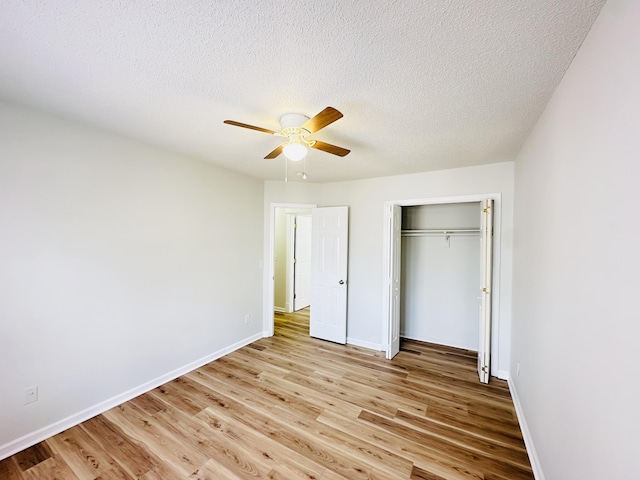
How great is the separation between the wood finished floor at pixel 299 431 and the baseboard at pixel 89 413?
0.05 meters

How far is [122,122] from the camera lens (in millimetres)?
2191

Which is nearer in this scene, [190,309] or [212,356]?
[190,309]

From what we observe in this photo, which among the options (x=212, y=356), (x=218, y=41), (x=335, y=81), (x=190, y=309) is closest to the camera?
(x=218, y=41)

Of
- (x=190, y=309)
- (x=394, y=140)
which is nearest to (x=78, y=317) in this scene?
(x=190, y=309)

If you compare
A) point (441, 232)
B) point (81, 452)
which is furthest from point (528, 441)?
point (81, 452)

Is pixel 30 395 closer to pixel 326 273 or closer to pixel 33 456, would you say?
pixel 33 456

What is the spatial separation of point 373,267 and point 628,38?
317 centimetres

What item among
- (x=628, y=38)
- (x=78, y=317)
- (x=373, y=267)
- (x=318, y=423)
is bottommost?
(x=318, y=423)

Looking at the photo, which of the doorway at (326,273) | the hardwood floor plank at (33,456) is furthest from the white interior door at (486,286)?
the hardwood floor plank at (33,456)

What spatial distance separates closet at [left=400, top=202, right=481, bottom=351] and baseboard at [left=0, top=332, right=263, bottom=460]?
3.04 m

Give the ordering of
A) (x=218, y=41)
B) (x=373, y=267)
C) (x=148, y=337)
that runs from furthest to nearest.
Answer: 1. (x=373, y=267)
2. (x=148, y=337)
3. (x=218, y=41)

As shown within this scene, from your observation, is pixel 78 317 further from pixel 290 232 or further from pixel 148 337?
pixel 290 232

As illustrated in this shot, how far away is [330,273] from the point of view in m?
4.14

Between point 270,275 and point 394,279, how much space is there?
1.88 meters
